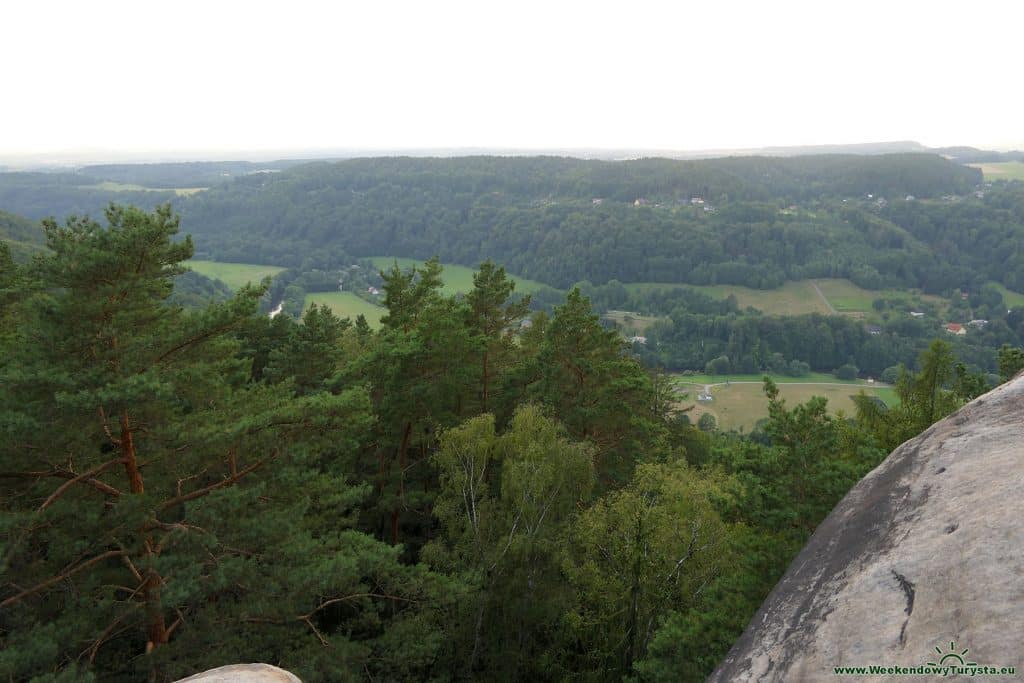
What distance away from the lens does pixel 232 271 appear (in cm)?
12850

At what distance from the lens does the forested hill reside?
130000 millimetres

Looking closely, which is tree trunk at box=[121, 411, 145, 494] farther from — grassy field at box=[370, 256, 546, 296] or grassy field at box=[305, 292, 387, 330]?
grassy field at box=[370, 256, 546, 296]

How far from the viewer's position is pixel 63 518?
900 centimetres

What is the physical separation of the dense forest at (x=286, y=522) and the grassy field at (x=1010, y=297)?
119 m

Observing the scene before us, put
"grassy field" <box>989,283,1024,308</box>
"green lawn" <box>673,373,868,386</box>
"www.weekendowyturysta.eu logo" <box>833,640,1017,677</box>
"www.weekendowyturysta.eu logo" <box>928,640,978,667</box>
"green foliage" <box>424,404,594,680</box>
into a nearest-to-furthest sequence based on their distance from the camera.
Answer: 1. "www.weekendowyturysta.eu logo" <box>833,640,1017,677</box>
2. "www.weekendowyturysta.eu logo" <box>928,640,978,667</box>
3. "green foliage" <box>424,404,594,680</box>
4. "green lawn" <box>673,373,868,386</box>
5. "grassy field" <box>989,283,1024,308</box>

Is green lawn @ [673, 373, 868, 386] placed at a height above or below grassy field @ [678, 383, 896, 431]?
below

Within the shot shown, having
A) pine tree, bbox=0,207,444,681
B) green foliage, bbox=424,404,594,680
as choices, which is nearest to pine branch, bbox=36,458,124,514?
pine tree, bbox=0,207,444,681

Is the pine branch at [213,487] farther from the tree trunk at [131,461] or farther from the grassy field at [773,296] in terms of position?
the grassy field at [773,296]

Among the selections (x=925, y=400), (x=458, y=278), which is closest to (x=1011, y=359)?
(x=925, y=400)

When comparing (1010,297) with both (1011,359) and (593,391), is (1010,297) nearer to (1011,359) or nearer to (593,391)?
(1011,359)

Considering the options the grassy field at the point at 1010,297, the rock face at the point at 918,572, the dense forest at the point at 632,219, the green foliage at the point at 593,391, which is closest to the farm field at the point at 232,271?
the dense forest at the point at 632,219

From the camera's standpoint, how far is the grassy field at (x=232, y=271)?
383 ft

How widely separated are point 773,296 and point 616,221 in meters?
44.5

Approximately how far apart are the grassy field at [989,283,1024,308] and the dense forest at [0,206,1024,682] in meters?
119
